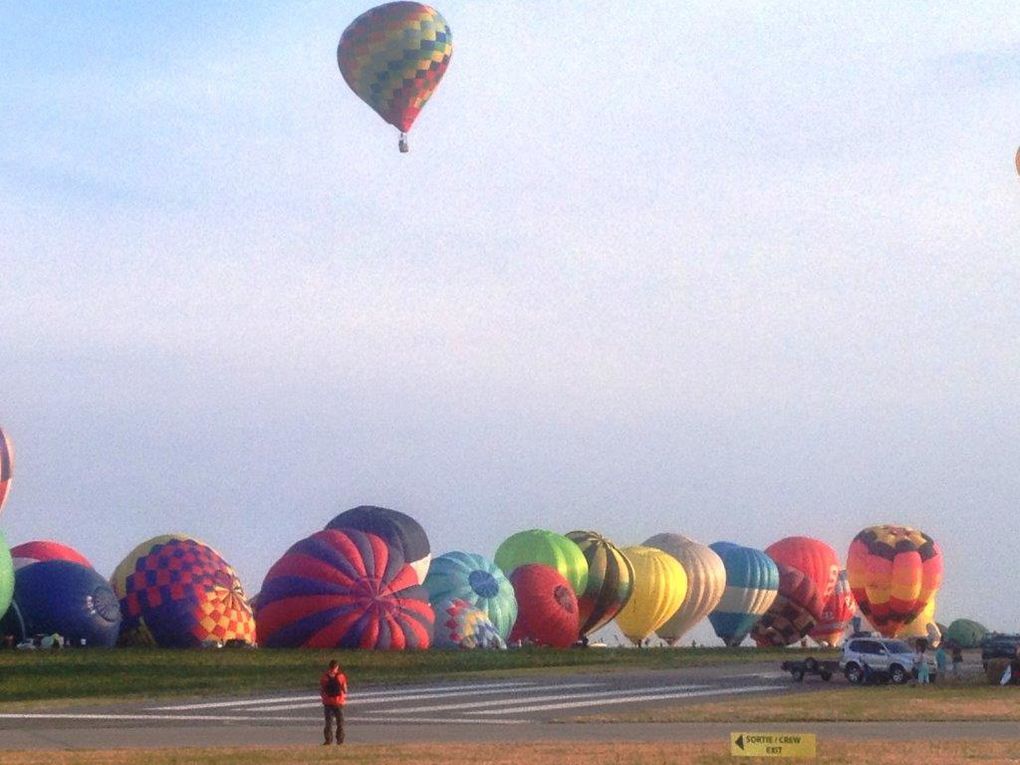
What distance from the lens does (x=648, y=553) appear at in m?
62.0

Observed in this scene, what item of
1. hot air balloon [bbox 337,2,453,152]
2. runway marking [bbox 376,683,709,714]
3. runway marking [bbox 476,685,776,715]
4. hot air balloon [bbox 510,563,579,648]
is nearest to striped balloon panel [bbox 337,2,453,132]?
hot air balloon [bbox 337,2,453,152]

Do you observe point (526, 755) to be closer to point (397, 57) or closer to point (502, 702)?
point (502, 702)

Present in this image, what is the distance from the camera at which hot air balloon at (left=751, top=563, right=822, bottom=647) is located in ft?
220

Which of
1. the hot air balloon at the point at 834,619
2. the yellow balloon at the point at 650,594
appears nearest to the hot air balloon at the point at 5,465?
the yellow balloon at the point at 650,594

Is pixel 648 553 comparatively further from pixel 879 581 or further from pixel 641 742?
pixel 641 742

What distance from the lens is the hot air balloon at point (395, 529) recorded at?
45.6 meters

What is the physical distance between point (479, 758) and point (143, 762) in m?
3.55

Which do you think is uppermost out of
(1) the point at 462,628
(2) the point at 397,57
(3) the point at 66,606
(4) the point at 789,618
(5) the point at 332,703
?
(2) the point at 397,57

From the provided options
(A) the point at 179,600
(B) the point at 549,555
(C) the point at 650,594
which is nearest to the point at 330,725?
(A) the point at 179,600

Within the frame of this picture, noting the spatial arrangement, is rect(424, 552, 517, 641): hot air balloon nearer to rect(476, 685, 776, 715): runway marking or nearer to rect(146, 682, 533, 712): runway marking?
rect(146, 682, 533, 712): runway marking

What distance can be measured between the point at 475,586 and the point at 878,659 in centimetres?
1390

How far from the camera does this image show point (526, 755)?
64.1ft

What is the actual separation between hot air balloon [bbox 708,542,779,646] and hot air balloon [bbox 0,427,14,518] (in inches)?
1124

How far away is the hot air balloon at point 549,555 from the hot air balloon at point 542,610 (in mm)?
3238
